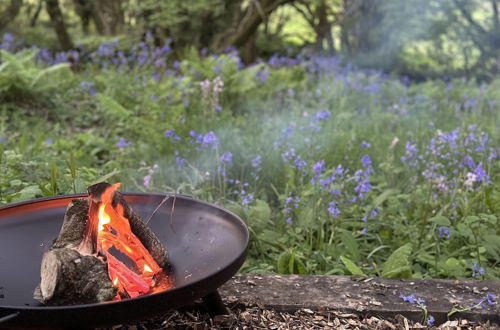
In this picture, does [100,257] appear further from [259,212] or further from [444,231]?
[444,231]

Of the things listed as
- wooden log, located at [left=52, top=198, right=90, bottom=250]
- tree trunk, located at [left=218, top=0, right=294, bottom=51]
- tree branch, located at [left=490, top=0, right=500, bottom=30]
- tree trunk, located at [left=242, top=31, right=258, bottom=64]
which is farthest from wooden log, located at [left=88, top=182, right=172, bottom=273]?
tree branch, located at [left=490, top=0, right=500, bottom=30]

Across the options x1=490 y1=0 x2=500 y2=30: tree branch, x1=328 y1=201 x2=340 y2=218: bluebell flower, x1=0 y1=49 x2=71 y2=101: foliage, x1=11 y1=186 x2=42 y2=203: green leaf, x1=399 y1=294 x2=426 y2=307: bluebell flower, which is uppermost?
x1=490 y1=0 x2=500 y2=30: tree branch

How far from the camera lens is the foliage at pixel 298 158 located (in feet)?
8.59

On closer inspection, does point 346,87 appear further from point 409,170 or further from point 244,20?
point 244,20

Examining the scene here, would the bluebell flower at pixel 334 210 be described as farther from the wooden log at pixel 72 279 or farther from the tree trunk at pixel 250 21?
the tree trunk at pixel 250 21

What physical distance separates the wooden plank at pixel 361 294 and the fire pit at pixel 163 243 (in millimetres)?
223

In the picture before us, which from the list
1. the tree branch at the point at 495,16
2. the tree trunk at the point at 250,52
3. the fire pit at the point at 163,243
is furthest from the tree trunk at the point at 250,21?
the fire pit at the point at 163,243

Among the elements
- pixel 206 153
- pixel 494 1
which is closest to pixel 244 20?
pixel 494 1

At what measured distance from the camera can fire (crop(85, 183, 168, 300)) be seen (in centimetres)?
166

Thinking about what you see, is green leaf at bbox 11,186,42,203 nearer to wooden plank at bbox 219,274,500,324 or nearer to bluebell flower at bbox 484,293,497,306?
wooden plank at bbox 219,274,500,324

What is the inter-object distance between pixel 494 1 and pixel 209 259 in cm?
826

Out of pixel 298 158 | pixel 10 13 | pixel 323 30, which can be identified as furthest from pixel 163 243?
pixel 10 13

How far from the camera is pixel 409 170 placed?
11.5 feet

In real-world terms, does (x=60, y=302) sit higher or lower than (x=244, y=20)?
lower
